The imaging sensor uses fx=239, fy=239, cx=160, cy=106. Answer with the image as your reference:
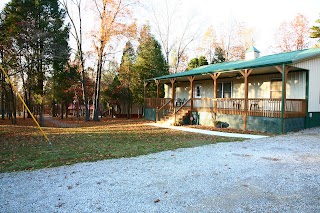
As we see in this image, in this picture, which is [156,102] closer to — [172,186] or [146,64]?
[146,64]

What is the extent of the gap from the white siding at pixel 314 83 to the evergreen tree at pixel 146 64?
51.3 ft

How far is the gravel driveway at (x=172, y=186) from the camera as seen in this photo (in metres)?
3.44

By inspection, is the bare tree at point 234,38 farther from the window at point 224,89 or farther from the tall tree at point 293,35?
the window at point 224,89

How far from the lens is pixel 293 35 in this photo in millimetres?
31688

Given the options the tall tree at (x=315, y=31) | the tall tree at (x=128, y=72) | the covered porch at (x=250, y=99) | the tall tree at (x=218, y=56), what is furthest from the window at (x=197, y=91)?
the tall tree at (x=315, y=31)

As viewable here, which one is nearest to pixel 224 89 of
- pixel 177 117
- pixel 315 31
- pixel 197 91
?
pixel 197 91

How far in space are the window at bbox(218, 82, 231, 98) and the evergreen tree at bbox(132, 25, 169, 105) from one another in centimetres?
950

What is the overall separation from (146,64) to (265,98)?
14829 millimetres

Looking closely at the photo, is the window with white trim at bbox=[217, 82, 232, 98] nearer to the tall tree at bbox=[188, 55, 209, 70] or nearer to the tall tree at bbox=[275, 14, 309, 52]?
the tall tree at bbox=[188, 55, 209, 70]

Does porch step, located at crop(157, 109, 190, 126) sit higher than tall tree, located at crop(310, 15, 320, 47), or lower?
lower

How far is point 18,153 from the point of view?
740 cm

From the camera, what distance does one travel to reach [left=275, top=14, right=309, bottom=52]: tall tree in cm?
3088

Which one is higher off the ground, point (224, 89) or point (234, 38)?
point (234, 38)

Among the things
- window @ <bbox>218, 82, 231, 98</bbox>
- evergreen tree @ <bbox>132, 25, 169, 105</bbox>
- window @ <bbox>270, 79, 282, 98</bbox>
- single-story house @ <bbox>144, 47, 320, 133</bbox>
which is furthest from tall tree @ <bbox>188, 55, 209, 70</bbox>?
window @ <bbox>270, 79, 282, 98</bbox>
